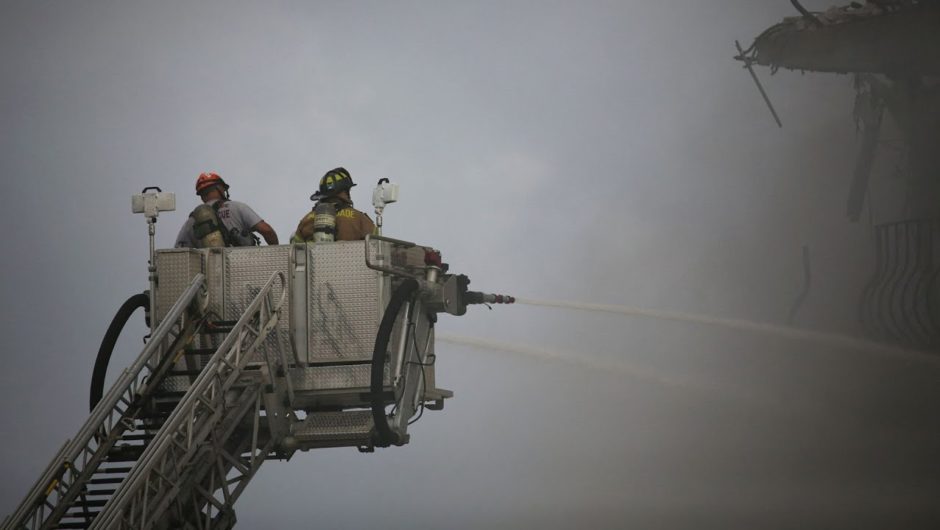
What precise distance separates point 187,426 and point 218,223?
10.9ft

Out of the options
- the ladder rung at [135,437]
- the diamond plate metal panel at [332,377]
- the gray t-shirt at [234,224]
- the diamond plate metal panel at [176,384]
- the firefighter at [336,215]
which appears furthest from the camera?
the gray t-shirt at [234,224]

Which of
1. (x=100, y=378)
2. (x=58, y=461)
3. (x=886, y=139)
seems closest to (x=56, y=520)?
(x=58, y=461)

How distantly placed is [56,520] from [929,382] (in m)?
19.9

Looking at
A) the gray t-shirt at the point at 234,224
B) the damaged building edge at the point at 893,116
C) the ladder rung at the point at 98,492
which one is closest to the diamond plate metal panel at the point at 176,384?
the ladder rung at the point at 98,492

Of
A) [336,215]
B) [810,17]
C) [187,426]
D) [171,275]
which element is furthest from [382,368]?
[810,17]

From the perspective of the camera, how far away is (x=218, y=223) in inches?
652

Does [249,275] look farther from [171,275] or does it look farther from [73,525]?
[73,525]

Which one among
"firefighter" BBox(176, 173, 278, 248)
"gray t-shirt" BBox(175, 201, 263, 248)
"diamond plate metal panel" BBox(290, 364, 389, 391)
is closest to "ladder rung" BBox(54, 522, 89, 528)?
"diamond plate metal panel" BBox(290, 364, 389, 391)

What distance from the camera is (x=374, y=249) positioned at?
15602 mm

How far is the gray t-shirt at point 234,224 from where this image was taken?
16859mm

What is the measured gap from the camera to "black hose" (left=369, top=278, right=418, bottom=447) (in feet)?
48.1

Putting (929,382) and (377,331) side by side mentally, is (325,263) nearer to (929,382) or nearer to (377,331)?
(377,331)

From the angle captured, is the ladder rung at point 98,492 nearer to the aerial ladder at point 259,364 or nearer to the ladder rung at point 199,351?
the aerial ladder at point 259,364

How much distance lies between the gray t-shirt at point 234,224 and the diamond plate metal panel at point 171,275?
91cm
